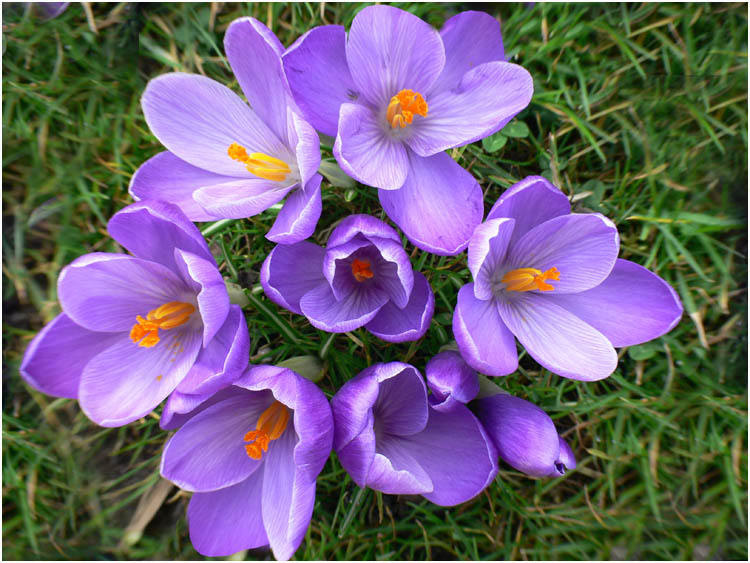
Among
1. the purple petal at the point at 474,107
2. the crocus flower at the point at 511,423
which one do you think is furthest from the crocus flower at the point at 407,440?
the purple petal at the point at 474,107

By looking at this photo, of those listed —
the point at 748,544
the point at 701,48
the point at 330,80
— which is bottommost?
the point at 748,544

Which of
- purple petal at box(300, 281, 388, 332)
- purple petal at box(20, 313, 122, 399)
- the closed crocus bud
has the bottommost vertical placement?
the closed crocus bud

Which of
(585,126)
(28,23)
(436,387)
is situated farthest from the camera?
(28,23)

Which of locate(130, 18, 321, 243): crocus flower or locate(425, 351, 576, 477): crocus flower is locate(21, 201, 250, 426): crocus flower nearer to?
locate(130, 18, 321, 243): crocus flower

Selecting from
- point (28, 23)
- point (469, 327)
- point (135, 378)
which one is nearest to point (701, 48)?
point (469, 327)

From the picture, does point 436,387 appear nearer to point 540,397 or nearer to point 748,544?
point 540,397

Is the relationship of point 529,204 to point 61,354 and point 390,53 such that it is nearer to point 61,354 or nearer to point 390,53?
point 390,53

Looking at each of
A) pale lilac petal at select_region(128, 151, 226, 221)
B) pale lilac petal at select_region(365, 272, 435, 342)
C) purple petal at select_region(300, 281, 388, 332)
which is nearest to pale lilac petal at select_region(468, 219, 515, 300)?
pale lilac petal at select_region(365, 272, 435, 342)
